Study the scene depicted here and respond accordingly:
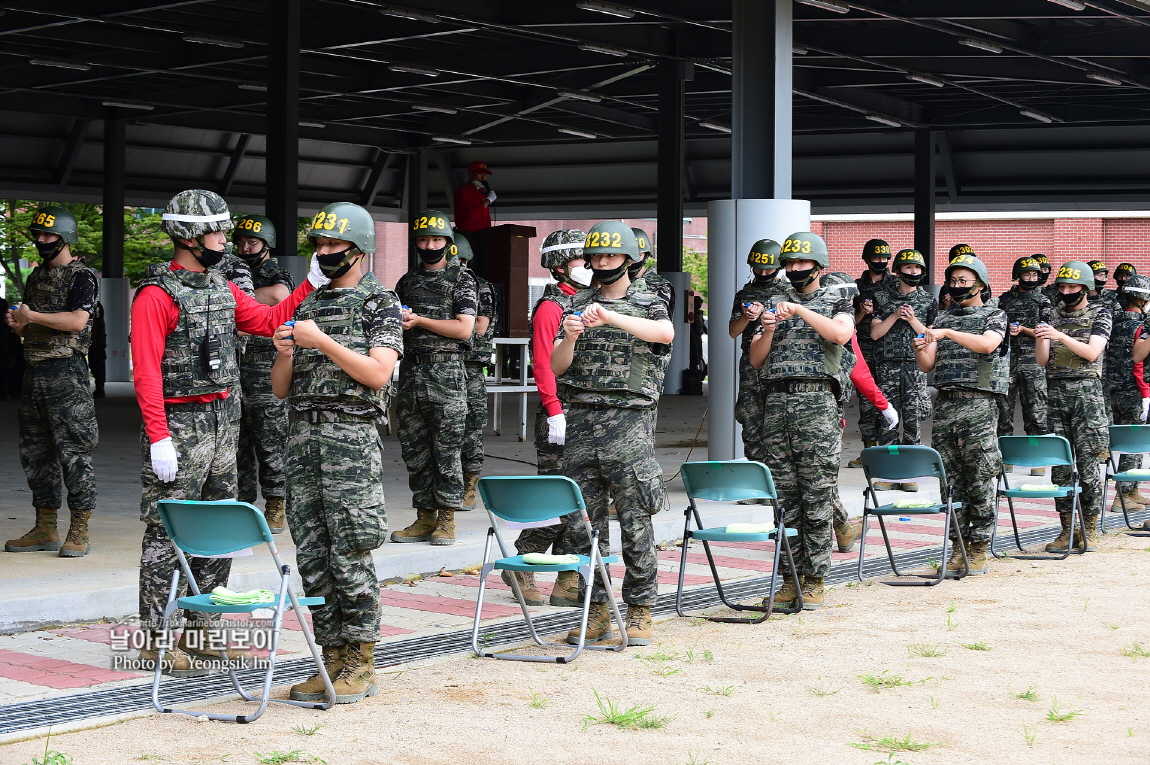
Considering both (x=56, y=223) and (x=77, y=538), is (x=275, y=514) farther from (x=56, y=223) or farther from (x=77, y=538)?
(x=56, y=223)

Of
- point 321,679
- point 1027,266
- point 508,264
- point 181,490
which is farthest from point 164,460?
point 508,264

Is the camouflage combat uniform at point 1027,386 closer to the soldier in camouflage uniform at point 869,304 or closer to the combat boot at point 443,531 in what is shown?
the soldier in camouflage uniform at point 869,304

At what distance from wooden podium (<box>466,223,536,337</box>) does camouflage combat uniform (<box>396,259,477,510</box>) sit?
31.4 feet

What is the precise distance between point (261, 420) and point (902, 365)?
639cm

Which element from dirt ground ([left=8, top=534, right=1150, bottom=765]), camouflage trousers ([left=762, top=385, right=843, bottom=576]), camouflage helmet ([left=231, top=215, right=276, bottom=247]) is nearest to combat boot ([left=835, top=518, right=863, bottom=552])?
camouflage trousers ([left=762, top=385, right=843, bottom=576])

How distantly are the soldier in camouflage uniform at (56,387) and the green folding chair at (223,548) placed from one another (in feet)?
9.67

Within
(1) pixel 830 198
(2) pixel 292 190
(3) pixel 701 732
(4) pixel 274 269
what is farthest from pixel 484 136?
(3) pixel 701 732

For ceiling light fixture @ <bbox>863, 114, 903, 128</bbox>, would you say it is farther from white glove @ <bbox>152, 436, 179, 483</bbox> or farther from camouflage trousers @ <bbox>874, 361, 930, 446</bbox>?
white glove @ <bbox>152, 436, 179, 483</bbox>

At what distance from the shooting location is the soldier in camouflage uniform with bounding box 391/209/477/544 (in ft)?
28.5

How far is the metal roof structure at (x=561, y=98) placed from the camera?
18.9 m

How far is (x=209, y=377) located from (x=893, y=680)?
337 cm

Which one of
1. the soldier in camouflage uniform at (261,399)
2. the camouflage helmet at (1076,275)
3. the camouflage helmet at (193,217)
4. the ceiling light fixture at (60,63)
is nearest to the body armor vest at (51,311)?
the soldier in camouflage uniform at (261,399)

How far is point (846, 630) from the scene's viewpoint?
7.14 metres

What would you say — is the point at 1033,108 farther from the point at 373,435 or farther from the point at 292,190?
the point at 373,435
